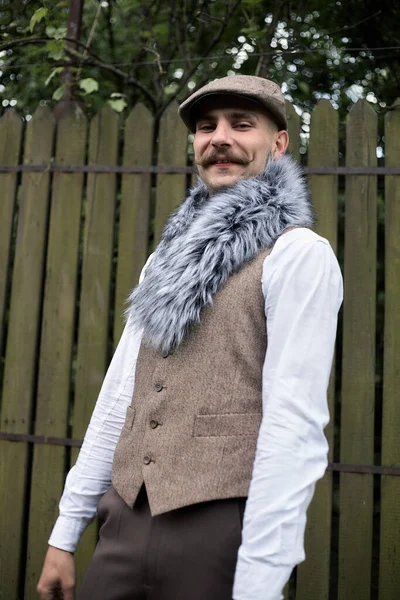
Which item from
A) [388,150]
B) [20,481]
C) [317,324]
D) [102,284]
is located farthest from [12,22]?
[317,324]

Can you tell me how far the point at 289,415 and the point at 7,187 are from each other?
231 centimetres

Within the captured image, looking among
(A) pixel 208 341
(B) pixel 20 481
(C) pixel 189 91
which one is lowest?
(B) pixel 20 481

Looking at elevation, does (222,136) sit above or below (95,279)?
above

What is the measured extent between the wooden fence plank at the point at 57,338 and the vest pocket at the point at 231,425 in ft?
5.46

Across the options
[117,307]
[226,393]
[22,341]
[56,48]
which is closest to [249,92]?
[226,393]

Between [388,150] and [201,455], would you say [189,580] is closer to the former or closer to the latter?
[201,455]

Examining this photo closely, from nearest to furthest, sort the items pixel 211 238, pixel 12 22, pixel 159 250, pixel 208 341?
pixel 208 341 → pixel 211 238 → pixel 159 250 → pixel 12 22

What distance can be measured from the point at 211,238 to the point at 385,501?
1588mm

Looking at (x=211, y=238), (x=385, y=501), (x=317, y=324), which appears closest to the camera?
(x=317, y=324)

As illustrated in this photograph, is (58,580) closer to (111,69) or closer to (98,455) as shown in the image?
(98,455)

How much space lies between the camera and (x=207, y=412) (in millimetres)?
1390

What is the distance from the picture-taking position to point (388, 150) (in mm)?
2740

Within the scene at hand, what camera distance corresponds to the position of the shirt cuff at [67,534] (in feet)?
5.49

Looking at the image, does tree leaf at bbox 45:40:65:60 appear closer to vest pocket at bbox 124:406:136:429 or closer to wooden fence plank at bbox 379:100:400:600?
wooden fence plank at bbox 379:100:400:600
